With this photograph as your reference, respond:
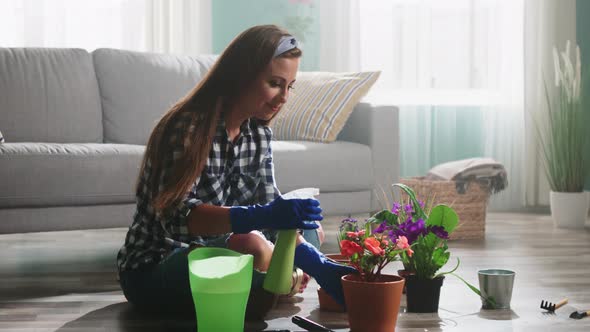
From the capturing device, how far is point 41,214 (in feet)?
9.66

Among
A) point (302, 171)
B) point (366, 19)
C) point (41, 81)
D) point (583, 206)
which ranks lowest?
point (583, 206)

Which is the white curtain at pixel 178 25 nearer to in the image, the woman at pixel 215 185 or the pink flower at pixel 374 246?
the woman at pixel 215 185

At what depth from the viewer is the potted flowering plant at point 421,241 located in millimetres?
2064

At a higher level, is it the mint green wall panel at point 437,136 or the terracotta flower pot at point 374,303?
the mint green wall panel at point 437,136

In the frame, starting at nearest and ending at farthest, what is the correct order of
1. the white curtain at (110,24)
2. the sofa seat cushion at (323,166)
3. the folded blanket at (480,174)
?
the sofa seat cushion at (323,166), the folded blanket at (480,174), the white curtain at (110,24)

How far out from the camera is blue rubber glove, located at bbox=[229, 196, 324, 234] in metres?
1.86

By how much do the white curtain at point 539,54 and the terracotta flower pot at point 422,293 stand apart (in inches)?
113

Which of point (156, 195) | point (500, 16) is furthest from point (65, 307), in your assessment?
point (500, 16)

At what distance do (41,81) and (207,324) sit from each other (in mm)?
2040

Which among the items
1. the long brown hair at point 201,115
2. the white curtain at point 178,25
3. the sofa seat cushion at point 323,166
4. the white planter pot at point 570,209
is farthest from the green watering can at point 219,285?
the white curtain at point 178,25

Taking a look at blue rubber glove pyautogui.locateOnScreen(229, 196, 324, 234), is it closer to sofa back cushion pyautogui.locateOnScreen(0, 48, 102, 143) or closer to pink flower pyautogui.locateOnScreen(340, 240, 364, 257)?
pink flower pyautogui.locateOnScreen(340, 240, 364, 257)

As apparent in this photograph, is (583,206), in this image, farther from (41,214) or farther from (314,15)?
(41,214)

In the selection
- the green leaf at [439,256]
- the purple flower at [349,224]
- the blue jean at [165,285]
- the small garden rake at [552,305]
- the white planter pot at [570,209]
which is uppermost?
the purple flower at [349,224]

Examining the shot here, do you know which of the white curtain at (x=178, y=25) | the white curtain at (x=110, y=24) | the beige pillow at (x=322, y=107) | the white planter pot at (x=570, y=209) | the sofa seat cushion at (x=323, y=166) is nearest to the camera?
the sofa seat cushion at (x=323, y=166)
